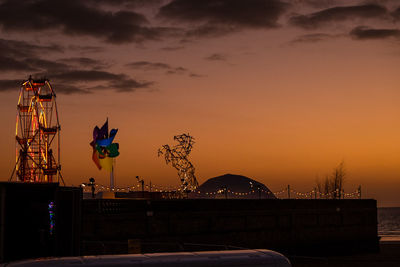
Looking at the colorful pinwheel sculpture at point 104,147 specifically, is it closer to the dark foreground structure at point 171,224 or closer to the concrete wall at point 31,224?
the dark foreground structure at point 171,224

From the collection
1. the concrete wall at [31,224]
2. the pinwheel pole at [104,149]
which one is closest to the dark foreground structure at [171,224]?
the concrete wall at [31,224]

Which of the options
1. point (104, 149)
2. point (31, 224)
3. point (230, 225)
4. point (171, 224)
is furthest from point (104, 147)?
point (31, 224)

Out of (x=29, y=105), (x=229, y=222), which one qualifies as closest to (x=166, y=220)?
(x=229, y=222)

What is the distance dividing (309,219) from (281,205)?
3.12m

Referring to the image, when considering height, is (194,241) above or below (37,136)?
below

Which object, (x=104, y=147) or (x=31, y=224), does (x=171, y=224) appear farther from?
(x=104, y=147)

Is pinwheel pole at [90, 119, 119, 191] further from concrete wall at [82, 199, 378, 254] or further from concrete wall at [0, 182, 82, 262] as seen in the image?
concrete wall at [0, 182, 82, 262]

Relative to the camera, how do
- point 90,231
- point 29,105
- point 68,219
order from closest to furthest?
1. point 68,219
2. point 90,231
3. point 29,105

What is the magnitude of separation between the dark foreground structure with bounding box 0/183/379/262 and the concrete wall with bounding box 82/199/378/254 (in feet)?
0.20

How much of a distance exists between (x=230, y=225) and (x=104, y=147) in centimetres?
2280

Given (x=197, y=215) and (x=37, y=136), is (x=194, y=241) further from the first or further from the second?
(x=37, y=136)

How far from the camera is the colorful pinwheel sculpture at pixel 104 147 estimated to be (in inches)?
2396

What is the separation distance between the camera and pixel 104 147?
61438 millimetres

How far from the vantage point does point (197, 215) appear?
4116 centimetres
